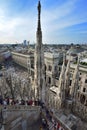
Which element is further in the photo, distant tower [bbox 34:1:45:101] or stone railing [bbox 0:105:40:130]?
stone railing [bbox 0:105:40:130]

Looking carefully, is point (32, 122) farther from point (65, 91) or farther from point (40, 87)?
point (65, 91)

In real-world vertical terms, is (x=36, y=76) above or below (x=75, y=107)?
above

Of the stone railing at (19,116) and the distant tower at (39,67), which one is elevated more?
the distant tower at (39,67)

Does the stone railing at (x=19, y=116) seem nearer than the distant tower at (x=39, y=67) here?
No

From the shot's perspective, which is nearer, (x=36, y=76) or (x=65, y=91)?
(x=36, y=76)

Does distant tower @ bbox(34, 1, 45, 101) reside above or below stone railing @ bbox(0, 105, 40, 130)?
above

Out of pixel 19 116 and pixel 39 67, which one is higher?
pixel 39 67

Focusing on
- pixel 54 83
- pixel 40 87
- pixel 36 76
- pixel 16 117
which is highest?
pixel 36 76

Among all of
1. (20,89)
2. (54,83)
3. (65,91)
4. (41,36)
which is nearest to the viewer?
(41,36)

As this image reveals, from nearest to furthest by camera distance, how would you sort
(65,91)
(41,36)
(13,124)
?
(41,36) < (13,124) < (65,91)

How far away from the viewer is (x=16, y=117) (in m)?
11.0

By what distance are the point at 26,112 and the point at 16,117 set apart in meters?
0.87

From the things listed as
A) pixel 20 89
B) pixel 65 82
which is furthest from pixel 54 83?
pixel 65 82

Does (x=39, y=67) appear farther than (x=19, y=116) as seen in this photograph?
No
